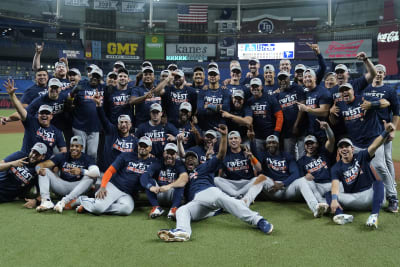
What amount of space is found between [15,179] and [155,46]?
100 ft

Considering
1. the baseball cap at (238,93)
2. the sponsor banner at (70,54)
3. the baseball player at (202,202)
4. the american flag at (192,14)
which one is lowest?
the baseball player at (202,202)

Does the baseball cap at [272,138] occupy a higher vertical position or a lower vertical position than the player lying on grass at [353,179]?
higher

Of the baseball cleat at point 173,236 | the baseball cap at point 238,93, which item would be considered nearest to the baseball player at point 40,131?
the baseball cleat at point 173,236

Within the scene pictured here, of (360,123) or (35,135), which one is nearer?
(360,123)

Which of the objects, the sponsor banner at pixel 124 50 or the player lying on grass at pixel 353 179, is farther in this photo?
the sponsor banner at pixel 124 50

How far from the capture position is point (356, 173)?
489 centimetres

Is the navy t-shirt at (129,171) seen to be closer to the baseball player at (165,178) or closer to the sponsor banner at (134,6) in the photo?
the baseball player at (165,178)

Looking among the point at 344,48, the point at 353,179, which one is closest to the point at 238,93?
the point at 353,179

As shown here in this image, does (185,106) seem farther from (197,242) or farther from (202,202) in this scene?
(197,242)

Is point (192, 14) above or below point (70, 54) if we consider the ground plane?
above

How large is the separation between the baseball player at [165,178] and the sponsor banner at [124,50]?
1217 inches

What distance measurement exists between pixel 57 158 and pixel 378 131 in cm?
552

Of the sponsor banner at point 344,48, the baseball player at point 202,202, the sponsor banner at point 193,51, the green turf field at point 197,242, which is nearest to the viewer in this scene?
the green turf field at point 197,242

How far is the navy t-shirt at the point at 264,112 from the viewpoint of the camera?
20.5 ft
